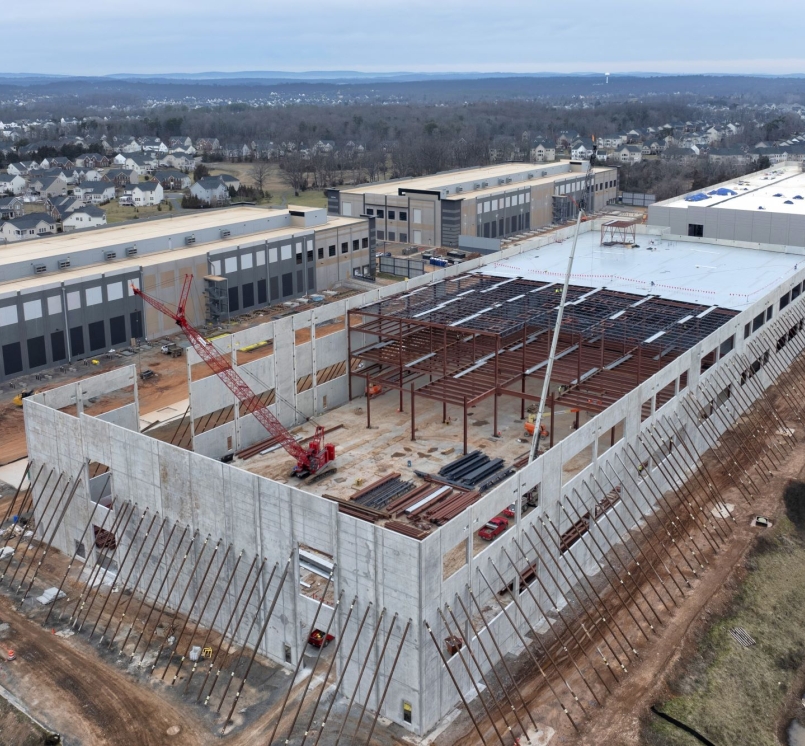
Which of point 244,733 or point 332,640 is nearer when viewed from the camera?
point 244,733

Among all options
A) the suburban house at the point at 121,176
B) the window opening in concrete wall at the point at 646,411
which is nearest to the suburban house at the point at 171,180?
the suburban house at the point at 121,176

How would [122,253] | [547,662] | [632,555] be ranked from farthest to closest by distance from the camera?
Answer: [122,253], [632,555], [547,662]

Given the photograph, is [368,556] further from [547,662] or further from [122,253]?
[122,253]

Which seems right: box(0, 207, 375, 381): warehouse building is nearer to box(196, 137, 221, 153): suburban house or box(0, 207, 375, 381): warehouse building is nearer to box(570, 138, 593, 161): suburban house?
box(196, 137, 221, 153): suburban house

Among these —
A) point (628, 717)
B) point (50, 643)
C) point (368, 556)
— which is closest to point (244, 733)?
point (368, 556)

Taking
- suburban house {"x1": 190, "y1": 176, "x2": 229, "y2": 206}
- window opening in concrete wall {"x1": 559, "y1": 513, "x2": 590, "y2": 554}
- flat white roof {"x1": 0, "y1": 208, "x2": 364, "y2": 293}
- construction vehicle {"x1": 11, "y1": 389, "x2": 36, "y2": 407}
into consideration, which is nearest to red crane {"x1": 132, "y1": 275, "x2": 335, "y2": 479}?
window opening in concrete wall {"x1": 559, "y1": 513, "x2": 590, "y2": 554}

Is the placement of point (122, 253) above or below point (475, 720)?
above

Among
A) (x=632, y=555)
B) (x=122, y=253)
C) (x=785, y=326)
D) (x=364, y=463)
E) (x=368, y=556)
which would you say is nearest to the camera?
(x=368, y=556)
